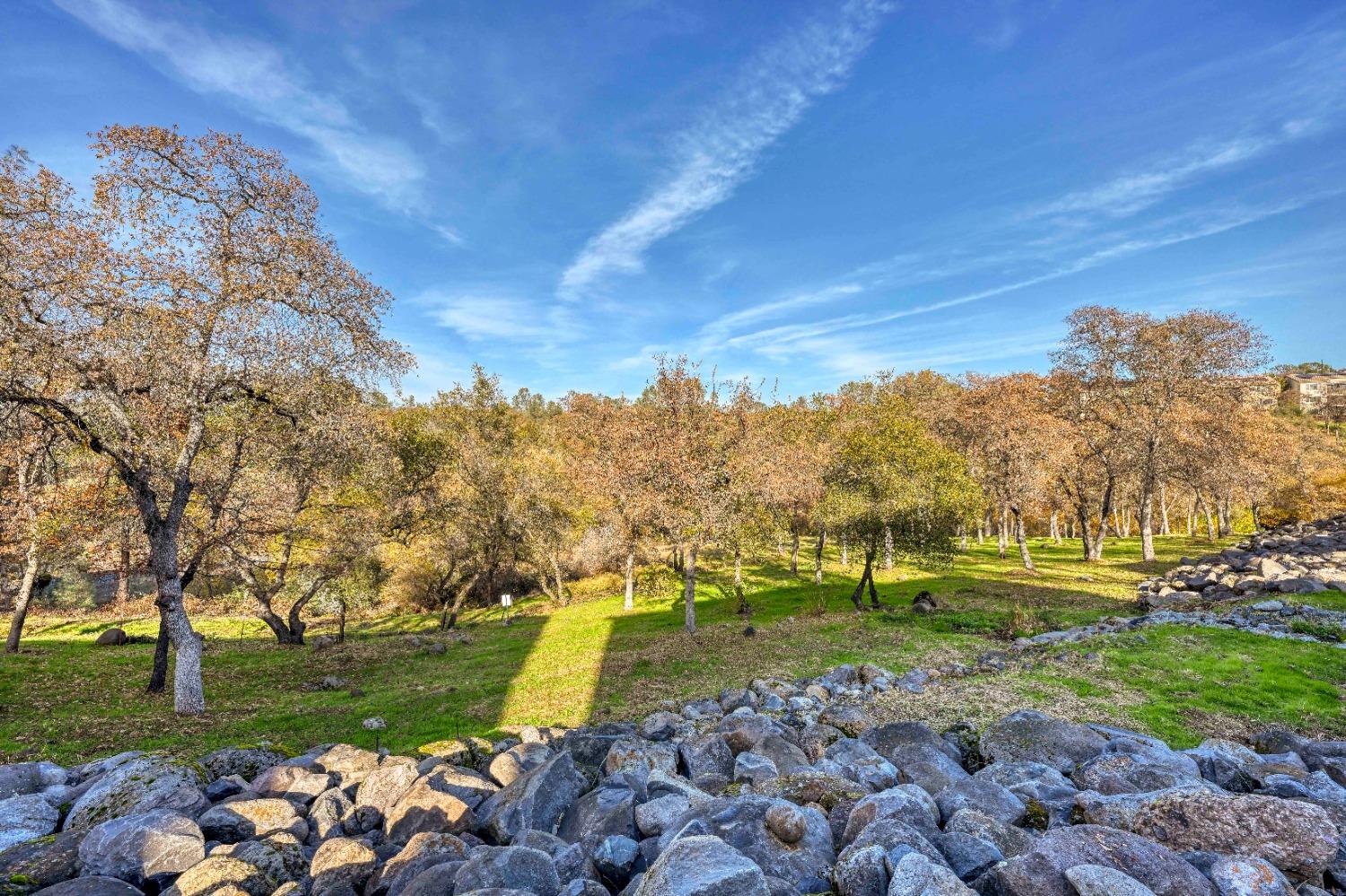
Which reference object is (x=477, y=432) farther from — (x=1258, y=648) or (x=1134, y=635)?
(x=1258, y=648)

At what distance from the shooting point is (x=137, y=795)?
8555mm

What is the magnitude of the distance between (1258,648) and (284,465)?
35.0m

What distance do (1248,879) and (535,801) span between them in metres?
8.36

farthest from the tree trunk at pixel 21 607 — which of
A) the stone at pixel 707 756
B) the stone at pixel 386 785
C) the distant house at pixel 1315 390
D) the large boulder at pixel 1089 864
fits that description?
the distant house at pixel 1315 390

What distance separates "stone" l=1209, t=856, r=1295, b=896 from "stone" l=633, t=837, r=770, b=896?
4281mm

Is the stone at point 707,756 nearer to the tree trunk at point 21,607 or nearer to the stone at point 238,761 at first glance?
the stone at point 238,761

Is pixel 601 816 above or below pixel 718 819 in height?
below

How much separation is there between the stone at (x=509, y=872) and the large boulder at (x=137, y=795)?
5.31m

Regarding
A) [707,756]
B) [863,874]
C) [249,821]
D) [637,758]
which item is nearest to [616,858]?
[863,874]

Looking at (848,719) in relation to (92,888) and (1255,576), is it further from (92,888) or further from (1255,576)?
(1255,576)

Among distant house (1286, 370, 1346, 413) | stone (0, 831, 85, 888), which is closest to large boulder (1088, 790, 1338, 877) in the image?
Answer: stone (0, 831, 85, 888)

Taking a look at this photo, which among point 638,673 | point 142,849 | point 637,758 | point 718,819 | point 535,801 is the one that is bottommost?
point 638,673

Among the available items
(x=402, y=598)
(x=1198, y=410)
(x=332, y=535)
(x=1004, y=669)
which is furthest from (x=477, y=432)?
(x=1198, y=410)

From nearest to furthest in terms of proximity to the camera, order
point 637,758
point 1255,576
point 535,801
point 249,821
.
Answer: point 249,821 < point 535,801 < point 637,758 < point 1255,576
